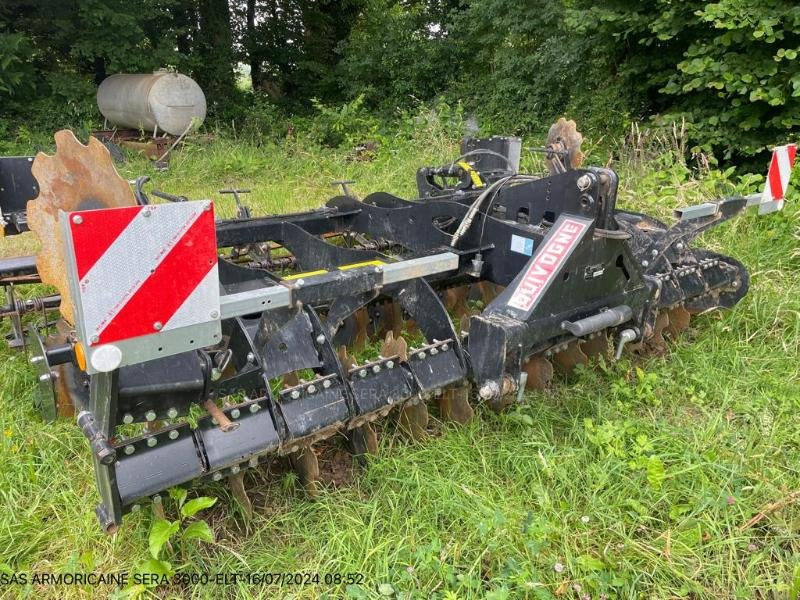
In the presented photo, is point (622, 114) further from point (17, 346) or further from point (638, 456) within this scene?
point (17, 346)

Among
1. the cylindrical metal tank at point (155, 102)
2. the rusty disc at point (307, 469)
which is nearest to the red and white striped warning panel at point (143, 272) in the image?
the rusty disc at point (307, 469)

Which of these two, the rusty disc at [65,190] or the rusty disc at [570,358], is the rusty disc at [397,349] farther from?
the rusty disc at [65,190]

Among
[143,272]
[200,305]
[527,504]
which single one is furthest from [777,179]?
[143,272]

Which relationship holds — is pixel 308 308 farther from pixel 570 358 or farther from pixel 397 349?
pixel 570 358

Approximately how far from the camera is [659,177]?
17.4 ft

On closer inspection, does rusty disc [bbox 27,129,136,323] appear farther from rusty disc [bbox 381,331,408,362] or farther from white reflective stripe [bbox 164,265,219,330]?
rusty disc [bbox 381,331,408,362]

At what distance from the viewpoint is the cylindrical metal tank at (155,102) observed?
9984 mm

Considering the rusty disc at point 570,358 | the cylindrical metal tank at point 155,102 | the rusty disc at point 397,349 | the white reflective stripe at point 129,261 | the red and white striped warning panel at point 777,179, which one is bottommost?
the cylindrical metal tank at point 155,102

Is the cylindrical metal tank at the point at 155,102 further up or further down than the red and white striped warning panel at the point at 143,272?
further down

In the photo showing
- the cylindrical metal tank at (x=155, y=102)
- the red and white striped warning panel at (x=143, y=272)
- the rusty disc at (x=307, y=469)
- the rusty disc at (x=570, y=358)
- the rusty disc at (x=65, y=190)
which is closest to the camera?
the red and white striped warning panel at (x=143, y=272)

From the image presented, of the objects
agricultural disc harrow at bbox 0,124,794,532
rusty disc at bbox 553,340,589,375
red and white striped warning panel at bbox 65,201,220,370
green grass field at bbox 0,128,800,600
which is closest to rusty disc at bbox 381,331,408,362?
agricultural disc harrow at bbox 0,124,794,532

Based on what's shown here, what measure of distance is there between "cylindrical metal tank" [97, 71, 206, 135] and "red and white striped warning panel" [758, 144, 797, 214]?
30.6ft

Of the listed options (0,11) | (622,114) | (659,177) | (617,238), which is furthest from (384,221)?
(0,11)

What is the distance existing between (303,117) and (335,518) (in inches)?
472
